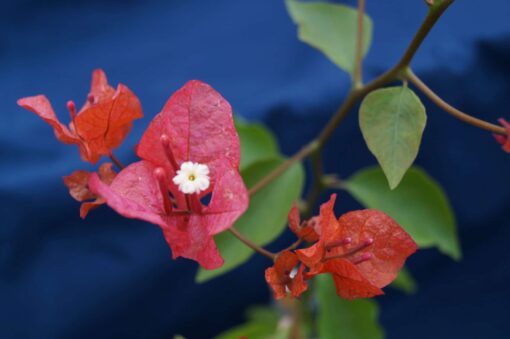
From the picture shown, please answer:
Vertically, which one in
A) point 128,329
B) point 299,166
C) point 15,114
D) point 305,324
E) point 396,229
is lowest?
point 128,329

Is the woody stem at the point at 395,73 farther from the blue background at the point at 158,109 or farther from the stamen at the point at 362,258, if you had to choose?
the blue background at the point at 158,109

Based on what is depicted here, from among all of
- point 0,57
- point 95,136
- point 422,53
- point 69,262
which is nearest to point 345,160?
point 422,53

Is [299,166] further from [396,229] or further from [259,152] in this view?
[396,229]

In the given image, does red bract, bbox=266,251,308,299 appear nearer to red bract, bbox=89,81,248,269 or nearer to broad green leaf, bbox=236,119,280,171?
red bract, bbox=89,81,248,269

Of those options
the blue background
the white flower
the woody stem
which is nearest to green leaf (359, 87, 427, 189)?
the woody stem

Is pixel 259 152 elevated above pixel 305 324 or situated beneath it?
elevated above

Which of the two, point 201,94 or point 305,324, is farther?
point 305,324

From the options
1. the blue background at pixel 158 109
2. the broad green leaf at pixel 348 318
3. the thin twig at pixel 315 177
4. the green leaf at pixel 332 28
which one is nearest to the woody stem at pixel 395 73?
the thin twig at pixel 315 177
